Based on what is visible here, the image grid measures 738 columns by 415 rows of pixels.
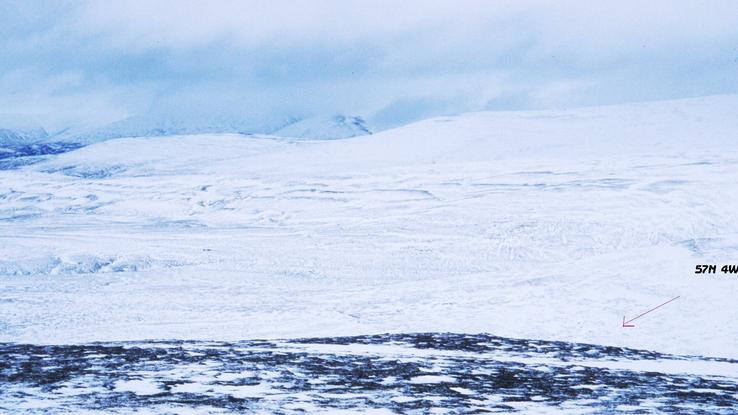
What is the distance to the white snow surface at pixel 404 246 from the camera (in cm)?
1263

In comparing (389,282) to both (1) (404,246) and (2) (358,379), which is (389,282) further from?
(2) (358,379)

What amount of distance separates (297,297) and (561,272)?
5.46 metres

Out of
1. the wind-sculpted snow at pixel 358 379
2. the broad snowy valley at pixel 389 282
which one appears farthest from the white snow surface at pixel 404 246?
the wind-sculpted snow at pixel 358 379

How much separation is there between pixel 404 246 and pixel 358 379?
51.9ft

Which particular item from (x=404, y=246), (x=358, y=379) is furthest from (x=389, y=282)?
(x=358, y=379)

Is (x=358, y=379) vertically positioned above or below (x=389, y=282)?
below

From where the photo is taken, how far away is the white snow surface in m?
12.6

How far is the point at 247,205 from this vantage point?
33.8 m

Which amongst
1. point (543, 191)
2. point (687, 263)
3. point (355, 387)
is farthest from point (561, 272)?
point (543, 191)

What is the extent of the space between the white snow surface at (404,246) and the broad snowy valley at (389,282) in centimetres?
10

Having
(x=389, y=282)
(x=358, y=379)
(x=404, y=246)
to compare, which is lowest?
(x=358, y=379)

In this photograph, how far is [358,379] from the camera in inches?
273

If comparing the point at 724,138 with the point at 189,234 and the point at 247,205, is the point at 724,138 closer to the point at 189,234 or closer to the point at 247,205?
the point at 247,205

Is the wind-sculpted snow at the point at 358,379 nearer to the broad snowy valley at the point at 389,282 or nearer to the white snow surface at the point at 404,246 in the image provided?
the broad snowy valley at the point at 389,282
